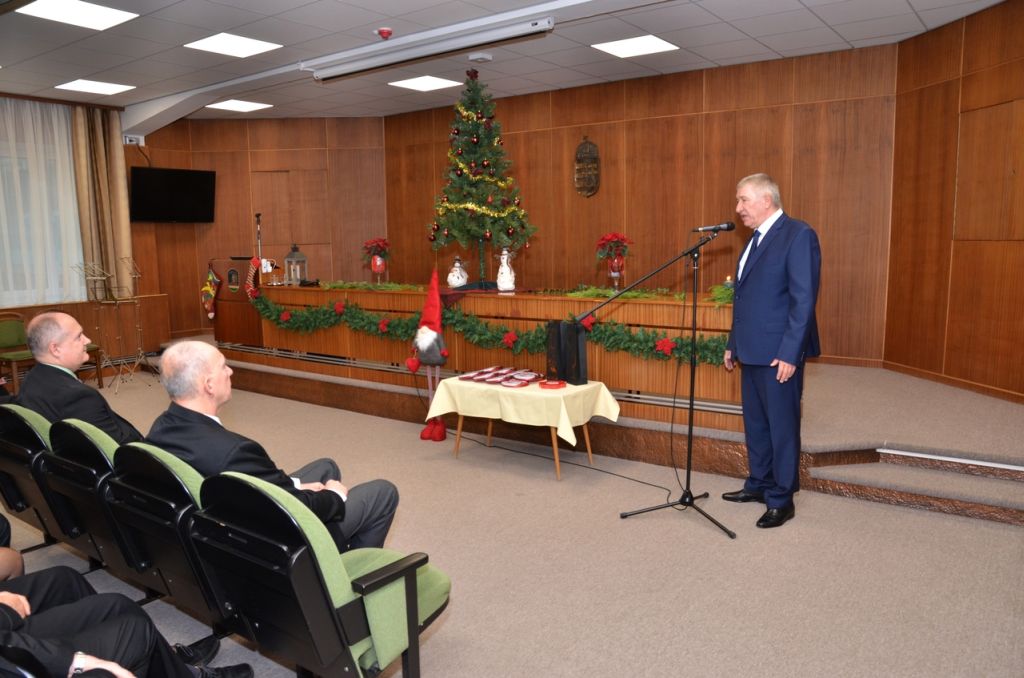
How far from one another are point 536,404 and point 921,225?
4.46 metres

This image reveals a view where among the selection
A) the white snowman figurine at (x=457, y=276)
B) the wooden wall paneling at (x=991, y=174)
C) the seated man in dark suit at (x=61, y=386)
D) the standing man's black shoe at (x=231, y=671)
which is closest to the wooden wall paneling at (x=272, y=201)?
the white snowman figurine at (x=457, y=276)

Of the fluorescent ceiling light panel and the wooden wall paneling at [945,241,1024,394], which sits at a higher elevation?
the fluorescent ceiling light panel

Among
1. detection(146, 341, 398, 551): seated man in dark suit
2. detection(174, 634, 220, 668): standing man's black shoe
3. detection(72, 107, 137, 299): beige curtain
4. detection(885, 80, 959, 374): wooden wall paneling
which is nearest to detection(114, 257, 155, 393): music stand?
detection(72, 107, 137, 299): beige curtain

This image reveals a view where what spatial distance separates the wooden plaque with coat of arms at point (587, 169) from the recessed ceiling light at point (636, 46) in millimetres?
1732

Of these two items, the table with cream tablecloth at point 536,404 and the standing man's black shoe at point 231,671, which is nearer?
the standing man's black shoe at point 231,671

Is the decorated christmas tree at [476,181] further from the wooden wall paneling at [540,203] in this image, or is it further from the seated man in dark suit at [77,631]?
the seated man in dark suit at [77,631]

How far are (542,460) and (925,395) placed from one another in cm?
334

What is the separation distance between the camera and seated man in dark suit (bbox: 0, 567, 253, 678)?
192 centimetres

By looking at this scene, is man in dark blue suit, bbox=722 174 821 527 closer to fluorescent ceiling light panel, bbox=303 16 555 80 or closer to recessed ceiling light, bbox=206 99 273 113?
fluorescent ceiling light panel, bbox=303 16 555 80

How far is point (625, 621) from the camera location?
127 inches

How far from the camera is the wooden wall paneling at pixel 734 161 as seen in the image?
7988 mm

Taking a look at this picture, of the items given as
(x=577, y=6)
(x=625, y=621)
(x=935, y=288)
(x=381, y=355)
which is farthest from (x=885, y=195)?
(x=625, y=621)

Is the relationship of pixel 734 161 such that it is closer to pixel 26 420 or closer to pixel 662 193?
pixel 662 193

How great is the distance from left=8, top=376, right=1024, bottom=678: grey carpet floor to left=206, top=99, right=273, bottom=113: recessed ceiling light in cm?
692
